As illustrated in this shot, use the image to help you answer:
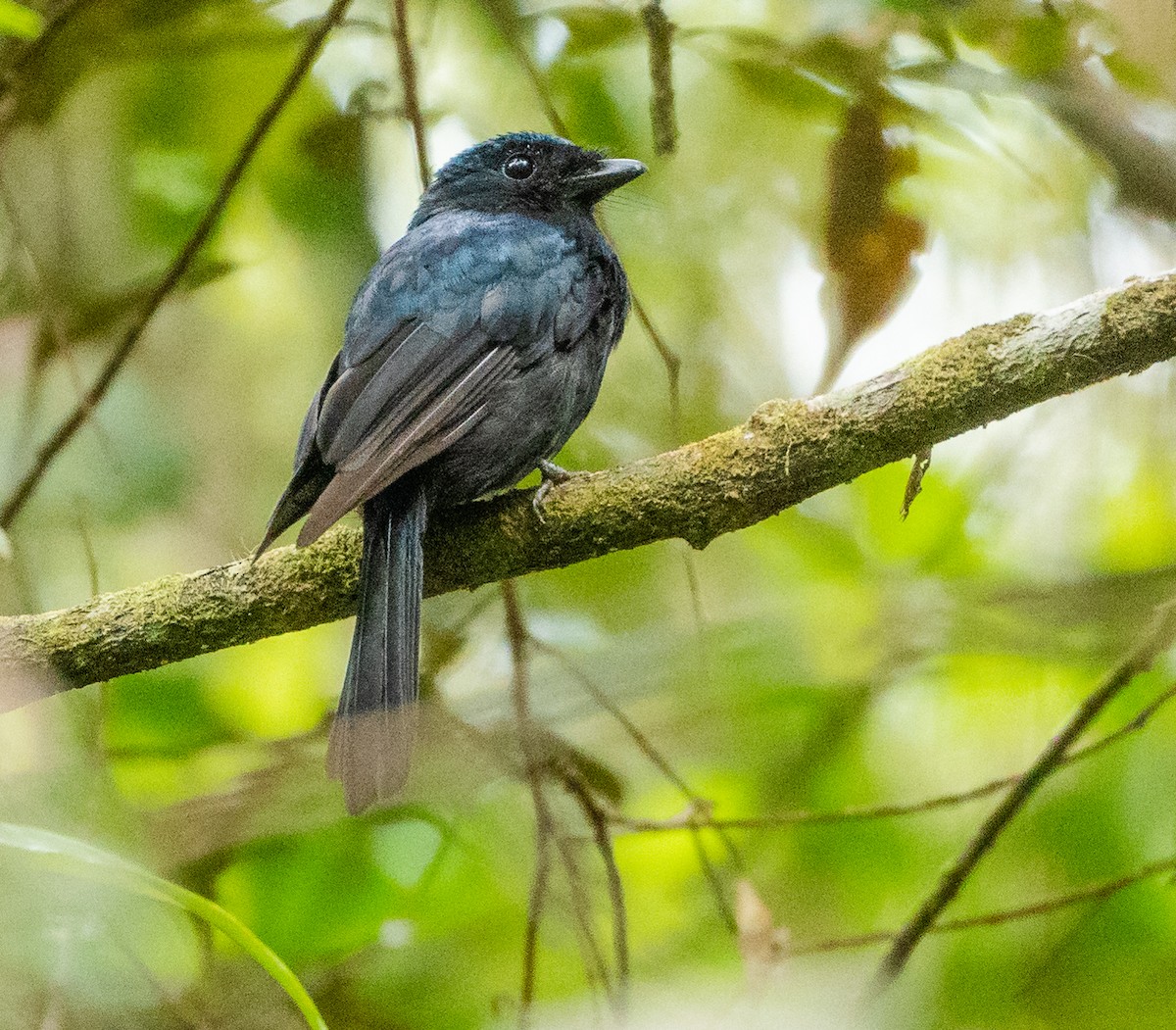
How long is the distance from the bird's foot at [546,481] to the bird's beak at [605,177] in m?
0.96

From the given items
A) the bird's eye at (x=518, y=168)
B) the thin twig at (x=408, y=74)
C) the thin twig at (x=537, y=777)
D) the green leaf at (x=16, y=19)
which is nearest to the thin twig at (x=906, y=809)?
the thin twig at (x=537, y=777)

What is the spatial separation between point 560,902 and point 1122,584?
6.22 ft

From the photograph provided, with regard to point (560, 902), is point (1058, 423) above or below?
above

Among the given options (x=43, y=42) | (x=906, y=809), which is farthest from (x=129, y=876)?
(x=43, y=42)

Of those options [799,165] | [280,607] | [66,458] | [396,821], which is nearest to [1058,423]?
[799,165]

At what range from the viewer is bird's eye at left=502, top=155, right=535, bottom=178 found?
12.0ft

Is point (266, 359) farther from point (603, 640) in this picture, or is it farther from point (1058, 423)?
point (1058, 423)

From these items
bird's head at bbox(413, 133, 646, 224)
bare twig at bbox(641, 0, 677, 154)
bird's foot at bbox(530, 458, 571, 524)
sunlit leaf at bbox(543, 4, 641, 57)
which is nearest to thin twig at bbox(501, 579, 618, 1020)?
bird's foot at bbox(530, 458, 571, 524)

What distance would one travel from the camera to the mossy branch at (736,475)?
2.36 meters

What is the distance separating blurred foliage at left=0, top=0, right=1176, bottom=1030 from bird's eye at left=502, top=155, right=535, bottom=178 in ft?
1.29

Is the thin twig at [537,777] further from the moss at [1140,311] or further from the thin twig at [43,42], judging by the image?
the thin twig at [43,42]

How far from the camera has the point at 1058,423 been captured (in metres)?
4.18

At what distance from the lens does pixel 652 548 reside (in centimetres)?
420

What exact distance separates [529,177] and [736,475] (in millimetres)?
1576
